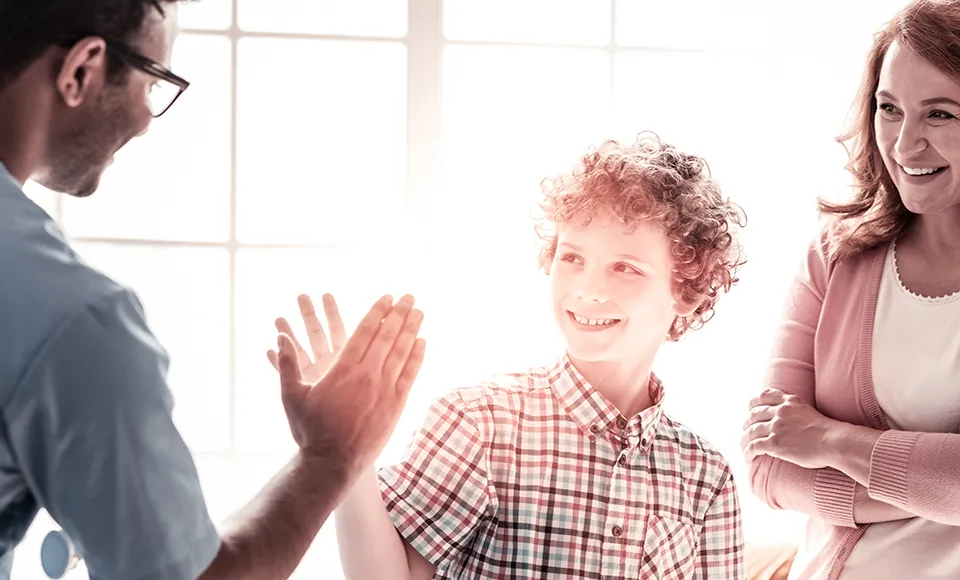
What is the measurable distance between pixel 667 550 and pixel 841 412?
0.42m

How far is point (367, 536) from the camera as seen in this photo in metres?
1.59

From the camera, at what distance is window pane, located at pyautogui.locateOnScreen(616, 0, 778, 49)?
262cm

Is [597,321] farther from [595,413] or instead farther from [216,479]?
[216,479]

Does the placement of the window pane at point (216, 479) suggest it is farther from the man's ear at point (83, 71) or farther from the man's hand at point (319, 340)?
the man's ear at point (83, 71)

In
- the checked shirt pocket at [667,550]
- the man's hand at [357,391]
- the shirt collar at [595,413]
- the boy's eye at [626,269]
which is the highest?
the boy's eye at [626,269]

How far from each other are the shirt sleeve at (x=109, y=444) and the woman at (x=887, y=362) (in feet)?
3.84

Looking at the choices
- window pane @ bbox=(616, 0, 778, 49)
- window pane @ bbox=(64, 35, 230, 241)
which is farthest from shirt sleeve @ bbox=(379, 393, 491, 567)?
window pane @ bbox=(616, 0, 778, 49)

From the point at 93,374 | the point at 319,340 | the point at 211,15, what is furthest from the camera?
the point at 211,15

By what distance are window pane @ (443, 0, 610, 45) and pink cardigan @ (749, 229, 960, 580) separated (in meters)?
0.92

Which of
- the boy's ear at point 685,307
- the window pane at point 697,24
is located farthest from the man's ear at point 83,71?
the window pane at point 697,24

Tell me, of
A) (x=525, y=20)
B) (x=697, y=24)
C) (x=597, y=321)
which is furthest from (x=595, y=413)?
(x=697, y=24)

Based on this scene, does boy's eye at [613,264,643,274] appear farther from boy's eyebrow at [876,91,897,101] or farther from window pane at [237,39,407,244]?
window pane at [237,39,407,244]

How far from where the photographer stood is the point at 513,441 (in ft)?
5.78

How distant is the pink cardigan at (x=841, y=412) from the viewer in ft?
5.46
